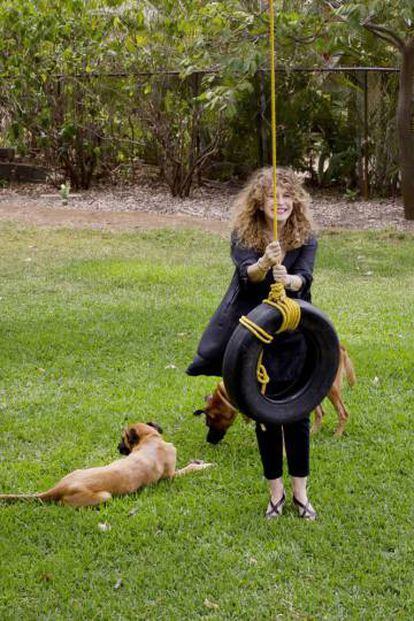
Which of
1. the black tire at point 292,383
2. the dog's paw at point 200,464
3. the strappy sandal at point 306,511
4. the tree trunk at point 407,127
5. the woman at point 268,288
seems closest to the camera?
the black tire at point 292,383

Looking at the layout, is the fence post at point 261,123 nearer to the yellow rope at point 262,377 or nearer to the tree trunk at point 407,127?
the tree trunk at point 407,127

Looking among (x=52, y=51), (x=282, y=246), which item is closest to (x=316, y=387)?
(x=282, y=246)

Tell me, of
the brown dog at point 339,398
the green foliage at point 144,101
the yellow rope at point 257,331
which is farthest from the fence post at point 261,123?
the yellow rope at point 257,331

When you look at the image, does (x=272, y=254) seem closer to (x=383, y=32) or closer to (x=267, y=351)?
(x=267, y=351)

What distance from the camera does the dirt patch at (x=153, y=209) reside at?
41.2 feet

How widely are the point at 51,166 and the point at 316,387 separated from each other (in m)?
12.1

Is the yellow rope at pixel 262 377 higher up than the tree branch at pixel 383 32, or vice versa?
the tree branch at pixel 383 32

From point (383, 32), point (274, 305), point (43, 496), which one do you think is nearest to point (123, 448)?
point (43, 496)

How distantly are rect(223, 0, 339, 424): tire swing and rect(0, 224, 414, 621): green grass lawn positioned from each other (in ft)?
1.88

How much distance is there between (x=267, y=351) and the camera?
151 inches

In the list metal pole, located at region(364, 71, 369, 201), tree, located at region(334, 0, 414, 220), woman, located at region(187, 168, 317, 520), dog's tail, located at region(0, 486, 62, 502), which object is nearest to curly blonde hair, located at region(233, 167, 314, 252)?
woman, located at region(187, 168, 317, 520)

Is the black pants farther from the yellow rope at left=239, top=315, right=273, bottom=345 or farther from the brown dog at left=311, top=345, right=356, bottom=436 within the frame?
the brown dog at left=311, top=345, right=356, bottom=436

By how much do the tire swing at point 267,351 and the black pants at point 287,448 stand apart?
196 mm

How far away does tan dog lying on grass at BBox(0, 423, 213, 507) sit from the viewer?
160 inches
